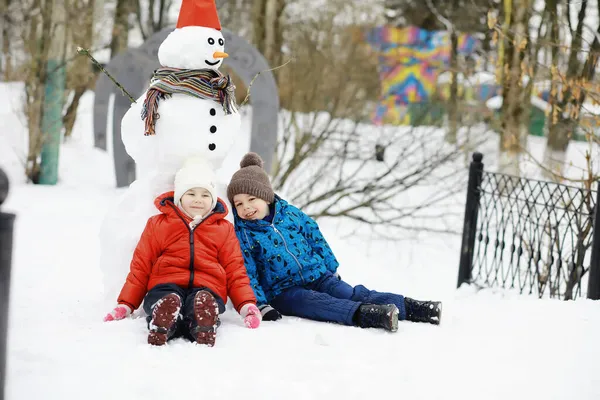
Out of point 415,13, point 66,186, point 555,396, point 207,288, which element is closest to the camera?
point 555,396

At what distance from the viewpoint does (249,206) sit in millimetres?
3904

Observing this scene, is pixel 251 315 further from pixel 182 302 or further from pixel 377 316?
pixel 377 316

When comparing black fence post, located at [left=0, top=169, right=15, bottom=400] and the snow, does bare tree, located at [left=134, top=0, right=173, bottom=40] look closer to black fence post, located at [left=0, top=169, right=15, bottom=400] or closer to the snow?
the snow

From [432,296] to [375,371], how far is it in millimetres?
3683

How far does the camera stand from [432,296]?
6590 mm

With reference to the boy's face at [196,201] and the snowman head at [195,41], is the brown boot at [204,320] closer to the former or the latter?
the boy's face at [196,201]

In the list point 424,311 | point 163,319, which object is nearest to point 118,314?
point 163,319

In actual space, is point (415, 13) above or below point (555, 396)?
above

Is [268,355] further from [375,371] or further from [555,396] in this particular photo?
[555,396]

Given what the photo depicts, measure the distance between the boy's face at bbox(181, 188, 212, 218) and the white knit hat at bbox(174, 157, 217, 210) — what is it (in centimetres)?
3

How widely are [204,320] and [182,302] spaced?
216 millimetres

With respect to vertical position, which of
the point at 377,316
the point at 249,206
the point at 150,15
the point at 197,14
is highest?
the point at 150,15

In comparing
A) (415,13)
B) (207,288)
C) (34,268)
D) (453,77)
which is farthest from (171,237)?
(415,13)

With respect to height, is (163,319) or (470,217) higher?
(470,217)
